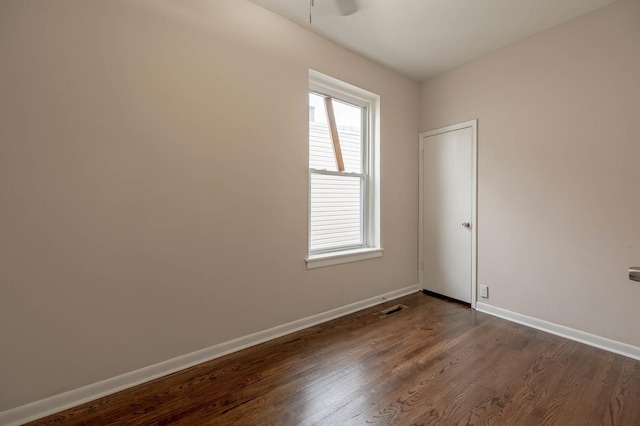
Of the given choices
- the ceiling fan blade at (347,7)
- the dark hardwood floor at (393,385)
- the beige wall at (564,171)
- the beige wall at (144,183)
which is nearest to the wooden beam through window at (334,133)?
the beige wall at (144,183)

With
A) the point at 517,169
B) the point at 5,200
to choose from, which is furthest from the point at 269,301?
the point at 517,169

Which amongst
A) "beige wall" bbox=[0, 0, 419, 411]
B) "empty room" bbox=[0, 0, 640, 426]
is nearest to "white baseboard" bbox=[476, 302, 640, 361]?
"empty room" bbox=[0, 0, 640, 426]

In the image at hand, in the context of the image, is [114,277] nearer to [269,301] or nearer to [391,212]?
[269,301]

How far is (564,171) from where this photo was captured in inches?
96.3

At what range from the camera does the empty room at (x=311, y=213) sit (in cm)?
153

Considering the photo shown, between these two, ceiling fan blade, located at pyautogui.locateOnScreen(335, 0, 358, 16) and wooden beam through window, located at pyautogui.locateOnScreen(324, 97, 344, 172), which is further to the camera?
wooden beam through window, located at pyautogui.locateOnScreen(324, 97, 344, 172)

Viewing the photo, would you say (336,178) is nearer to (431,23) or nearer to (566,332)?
(431,23)

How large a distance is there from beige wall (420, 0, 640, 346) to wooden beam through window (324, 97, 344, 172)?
1527 mm

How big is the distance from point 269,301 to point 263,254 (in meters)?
0.42

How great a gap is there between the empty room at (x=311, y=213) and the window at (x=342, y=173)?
0.09ft

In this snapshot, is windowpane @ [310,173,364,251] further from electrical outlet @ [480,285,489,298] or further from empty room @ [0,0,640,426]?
electrical outlet @ [480,285,489,298]

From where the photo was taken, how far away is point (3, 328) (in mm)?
1431

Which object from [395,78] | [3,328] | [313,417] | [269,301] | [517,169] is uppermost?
[395,78]

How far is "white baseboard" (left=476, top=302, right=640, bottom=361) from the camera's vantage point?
2135mm
